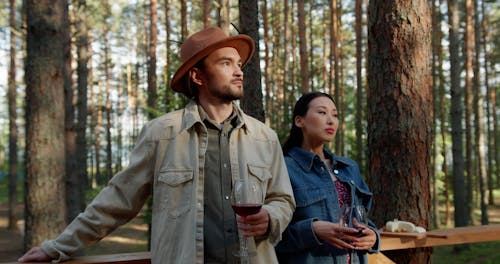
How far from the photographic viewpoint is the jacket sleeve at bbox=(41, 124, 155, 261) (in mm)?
2303

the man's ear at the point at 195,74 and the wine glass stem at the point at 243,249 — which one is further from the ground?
the man's ear at the point at 195,74

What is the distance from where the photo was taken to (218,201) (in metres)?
2.32

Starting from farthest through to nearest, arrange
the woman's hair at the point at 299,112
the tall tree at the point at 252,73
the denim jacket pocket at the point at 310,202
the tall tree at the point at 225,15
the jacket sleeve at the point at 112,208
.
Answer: the tall tree at the point at 225,15 < the tall tree at the point at 252,73 < the woman's hair at the point at 299,112 < the denim jacket pocket at the point at 310,202 < the jacket sleeve at the point at 112,208

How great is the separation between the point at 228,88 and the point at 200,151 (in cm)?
35

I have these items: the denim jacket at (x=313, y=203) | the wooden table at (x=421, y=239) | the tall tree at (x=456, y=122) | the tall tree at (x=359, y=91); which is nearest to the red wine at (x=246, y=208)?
the denim jacket at (x=313, y=203)

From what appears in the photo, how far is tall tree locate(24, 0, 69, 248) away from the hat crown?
3185 mm

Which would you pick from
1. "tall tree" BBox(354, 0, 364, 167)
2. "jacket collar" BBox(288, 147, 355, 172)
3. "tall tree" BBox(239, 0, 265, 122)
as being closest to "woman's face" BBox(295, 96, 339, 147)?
"jacket collar" BBox(288, 147, 355, 172)

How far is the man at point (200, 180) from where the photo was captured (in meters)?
2.25

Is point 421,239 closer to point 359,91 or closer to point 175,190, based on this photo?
point 175,190

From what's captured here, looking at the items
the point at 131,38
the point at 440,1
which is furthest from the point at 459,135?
the point at 131,38

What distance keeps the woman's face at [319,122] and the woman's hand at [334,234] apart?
564 mm

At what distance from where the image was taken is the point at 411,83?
386 cm

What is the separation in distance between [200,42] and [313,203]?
3.57 ft

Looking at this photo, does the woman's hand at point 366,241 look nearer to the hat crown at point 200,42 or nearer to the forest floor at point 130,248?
the hat crown at point 200,42
